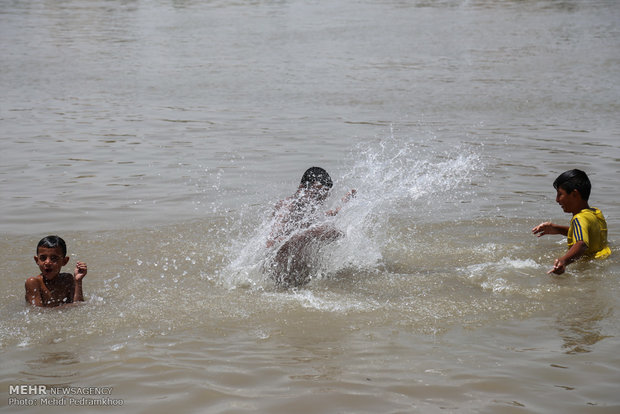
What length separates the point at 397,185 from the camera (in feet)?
26.8

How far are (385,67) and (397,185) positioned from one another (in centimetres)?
1013

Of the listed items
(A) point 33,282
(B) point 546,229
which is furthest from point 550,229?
(A) point 33,282

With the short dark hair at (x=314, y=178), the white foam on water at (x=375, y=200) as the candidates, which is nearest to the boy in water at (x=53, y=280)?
the white foam on water at (x=375, y=200)

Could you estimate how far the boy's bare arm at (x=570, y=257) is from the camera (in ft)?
18.1

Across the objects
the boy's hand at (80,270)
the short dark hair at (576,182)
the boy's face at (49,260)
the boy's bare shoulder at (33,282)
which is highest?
the short dark hair at (576,182)

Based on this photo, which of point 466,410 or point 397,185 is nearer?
point 466,410

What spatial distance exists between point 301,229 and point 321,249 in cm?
28

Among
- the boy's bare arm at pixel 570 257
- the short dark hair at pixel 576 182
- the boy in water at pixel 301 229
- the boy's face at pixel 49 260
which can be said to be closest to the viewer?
the boy's face at pixel 49 260

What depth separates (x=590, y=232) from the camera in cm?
597

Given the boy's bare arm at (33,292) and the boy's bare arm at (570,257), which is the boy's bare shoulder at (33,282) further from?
the boy's bare arm at (570,257)

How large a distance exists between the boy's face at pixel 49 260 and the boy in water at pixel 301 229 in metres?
1.68

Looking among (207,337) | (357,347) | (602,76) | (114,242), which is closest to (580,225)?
(357,347)

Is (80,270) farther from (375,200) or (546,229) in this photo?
(546,229)

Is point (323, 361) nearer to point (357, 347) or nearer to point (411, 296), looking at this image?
point (357, 347)
